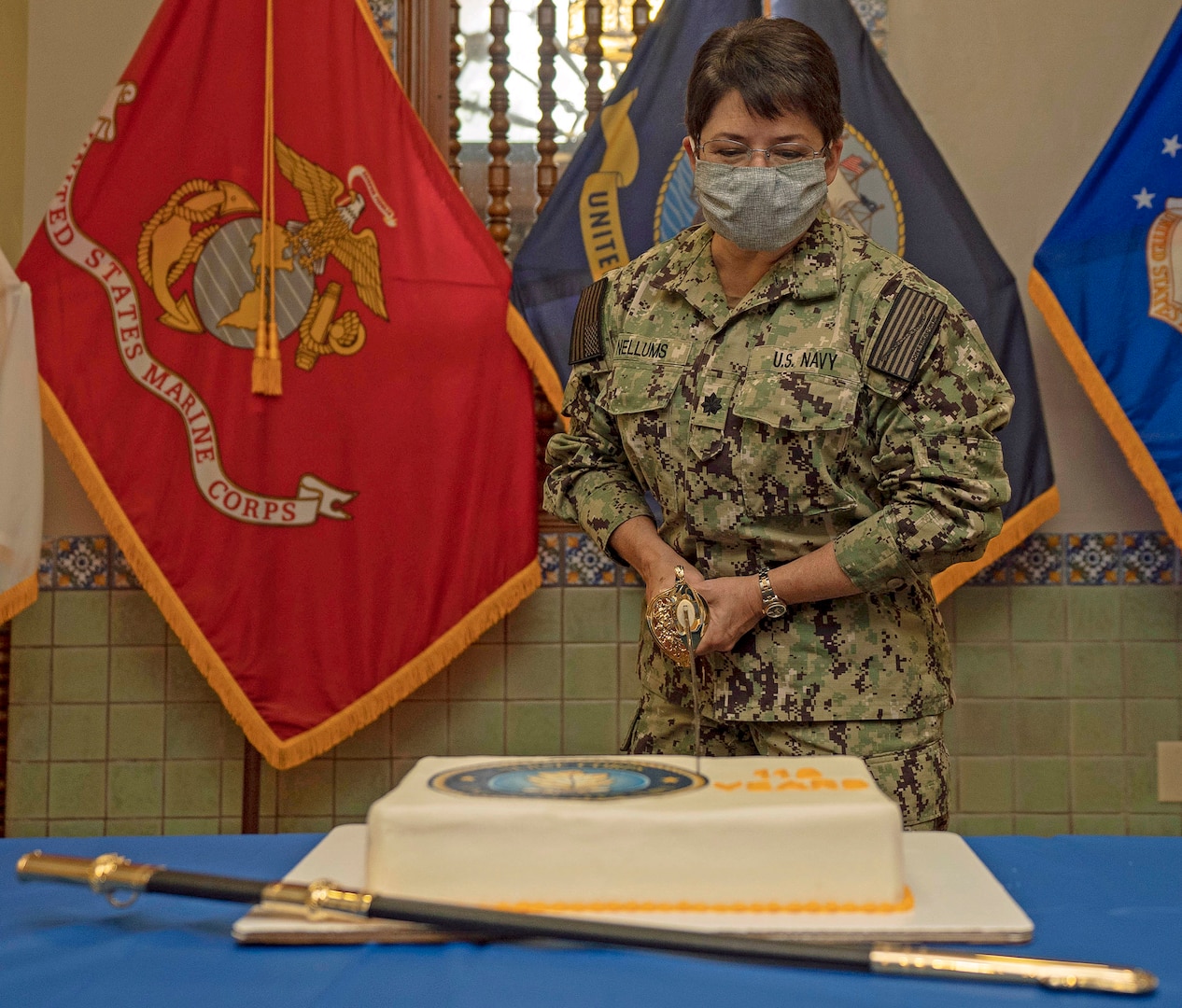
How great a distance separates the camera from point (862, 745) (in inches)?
52.2

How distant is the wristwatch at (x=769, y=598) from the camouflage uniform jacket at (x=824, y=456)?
53mm

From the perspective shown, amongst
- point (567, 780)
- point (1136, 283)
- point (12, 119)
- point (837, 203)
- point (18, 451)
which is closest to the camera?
point (567, 780)

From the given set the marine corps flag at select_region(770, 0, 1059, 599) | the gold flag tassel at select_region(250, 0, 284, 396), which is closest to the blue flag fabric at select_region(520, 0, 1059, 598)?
the marine corps flag at select_region(770, 0, 1059, 599)

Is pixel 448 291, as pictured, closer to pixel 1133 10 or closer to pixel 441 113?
pixel 441 113

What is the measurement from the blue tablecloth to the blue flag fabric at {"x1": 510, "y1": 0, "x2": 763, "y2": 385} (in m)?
1.84

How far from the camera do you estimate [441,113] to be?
9.14 ft

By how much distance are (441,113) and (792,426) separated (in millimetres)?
1804

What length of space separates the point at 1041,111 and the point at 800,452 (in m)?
1.87

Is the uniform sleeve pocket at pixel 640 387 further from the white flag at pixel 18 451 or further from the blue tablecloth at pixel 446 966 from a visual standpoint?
the white flag at pixel 18 451

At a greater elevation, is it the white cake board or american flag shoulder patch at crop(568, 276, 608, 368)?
american flag shoulder patch at crop(568, 276, 608, 368)

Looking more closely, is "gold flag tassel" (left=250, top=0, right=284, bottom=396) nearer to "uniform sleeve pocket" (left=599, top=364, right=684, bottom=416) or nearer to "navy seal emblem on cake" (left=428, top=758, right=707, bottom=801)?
"uniform sleeve pocket" (left=599, top=364, right=684, bottom=416)

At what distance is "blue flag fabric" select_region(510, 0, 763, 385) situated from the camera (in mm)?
2576

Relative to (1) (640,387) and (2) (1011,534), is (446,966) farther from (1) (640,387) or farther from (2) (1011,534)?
(2) (1011,534)

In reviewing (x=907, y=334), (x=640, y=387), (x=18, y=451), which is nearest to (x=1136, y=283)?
(x=907, y=334)
